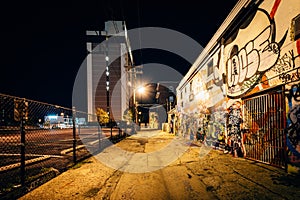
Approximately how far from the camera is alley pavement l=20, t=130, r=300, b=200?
382cm

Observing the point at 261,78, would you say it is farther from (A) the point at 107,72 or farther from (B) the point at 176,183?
(A) the point at 107,72

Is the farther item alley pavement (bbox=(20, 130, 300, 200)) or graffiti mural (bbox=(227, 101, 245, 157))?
graffiti mural (bbox=(227, 101, 245, 157))

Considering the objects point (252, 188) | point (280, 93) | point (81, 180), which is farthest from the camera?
point (280, 93)

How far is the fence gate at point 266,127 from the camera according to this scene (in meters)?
5.48

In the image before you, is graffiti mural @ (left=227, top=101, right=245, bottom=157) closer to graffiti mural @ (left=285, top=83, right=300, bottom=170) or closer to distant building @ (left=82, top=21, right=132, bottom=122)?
graffiti mural @ (left=285, top=83, right=300, bottom=170)

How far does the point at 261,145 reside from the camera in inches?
253

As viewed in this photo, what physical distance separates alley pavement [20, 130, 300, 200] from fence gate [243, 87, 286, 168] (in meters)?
0.43

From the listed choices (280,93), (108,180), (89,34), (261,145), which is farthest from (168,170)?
(89,34)

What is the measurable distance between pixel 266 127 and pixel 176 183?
3.86 m

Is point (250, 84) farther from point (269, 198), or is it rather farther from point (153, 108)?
point (153, 108)

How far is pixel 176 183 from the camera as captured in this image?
180 inches

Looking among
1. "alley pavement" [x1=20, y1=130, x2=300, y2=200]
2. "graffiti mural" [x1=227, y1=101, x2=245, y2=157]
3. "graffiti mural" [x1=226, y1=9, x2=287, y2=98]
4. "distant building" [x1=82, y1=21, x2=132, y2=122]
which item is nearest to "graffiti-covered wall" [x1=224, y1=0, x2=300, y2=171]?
"graffiti mural" [x1=226, y1=9, x2=287, y2=98]

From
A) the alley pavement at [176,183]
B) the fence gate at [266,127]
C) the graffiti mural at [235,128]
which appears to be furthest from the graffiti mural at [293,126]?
the graffiti mural at [235,128]

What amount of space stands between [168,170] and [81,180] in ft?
8.54
